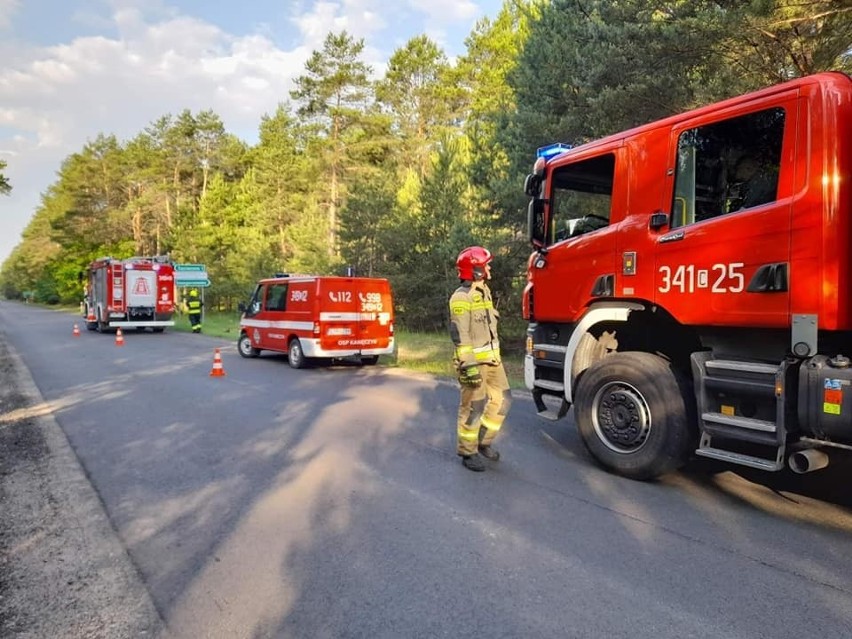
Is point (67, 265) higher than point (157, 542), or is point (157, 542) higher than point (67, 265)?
point (67, 265)

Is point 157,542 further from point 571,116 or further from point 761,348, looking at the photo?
point 571,116

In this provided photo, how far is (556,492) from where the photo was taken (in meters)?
4.86

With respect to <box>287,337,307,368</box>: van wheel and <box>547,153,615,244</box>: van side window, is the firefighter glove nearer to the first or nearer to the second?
<box>547,153,615,244</box>: van side window

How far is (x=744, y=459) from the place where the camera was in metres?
4.32

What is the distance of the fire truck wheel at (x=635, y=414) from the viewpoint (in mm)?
4840

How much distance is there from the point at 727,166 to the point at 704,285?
94 centimetres

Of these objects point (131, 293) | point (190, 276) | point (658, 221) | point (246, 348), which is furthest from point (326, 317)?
point (190, 276)

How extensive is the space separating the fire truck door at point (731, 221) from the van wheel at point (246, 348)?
11.8 metres

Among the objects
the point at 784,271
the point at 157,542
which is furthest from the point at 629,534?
the point at 157,542

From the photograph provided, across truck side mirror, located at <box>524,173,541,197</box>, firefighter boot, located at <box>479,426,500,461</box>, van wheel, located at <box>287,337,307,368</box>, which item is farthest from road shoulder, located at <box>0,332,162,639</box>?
van wheel, located at <box>287,337,307,368</box>

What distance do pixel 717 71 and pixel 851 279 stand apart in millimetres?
7294

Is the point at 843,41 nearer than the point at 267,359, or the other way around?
the point at 843,41

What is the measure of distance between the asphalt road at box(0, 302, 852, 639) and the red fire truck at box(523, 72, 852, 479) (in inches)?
20.0

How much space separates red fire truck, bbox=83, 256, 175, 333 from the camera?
2386 centimetres
